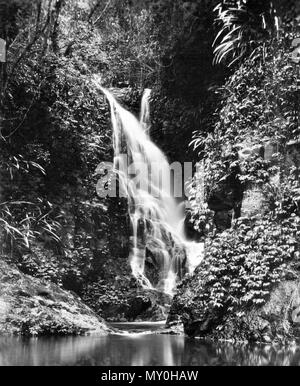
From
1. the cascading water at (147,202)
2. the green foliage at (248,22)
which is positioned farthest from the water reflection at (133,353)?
the green foliage at (248,22)

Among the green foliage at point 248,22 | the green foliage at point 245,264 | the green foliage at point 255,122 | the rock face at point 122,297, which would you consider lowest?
the rock face at point 122,297

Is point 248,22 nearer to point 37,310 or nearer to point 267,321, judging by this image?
point 267,321

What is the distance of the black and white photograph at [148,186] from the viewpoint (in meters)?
6.99

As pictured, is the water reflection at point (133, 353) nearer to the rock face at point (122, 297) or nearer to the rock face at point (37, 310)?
the rock face at point (37, 310)

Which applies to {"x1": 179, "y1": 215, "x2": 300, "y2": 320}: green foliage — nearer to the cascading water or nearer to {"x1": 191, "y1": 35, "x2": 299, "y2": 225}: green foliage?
{"x1": 191, "y1": 35, "x2": 299, "y2": 225}: green foliage

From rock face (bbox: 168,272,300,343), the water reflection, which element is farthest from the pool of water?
rock face (bbox: 168,272,300,343)

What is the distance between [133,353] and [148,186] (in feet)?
28.5

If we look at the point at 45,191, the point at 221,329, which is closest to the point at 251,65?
the point at 221,329

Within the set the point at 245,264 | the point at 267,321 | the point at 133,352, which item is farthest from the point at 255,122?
the point at 133,352

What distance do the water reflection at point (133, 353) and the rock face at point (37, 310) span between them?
0.48 meters

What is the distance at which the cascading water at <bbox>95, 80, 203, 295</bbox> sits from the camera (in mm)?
12344

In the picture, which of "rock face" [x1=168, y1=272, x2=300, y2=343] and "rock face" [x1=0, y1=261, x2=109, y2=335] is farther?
"rock face" [x1=0, y1=261, x2=109, y2=335]

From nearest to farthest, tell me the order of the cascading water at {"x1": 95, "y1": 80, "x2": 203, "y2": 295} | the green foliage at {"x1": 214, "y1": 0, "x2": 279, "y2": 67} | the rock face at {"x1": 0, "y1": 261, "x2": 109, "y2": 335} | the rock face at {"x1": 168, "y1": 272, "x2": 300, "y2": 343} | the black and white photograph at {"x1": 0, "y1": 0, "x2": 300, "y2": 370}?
1. the rock face at {"x1": 168, "y1": 272, "x2": 300, "y2": 343}
2. the black and white photograph at {"x1": 0, "y1": 0, "x2": 300, "y2": 370}
3. the rock face at {"x1": 0, "y1": 261, "x2": 109, "y2": 335}
4. the green foliage at {"x1": 214, "y1": 0, "x2": 279, "y2": 67}
5. the cascading water at {"x1": 95, "y1": 80, "x2": 203, "y2": 295}

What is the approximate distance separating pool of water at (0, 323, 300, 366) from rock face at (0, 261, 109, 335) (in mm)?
420
